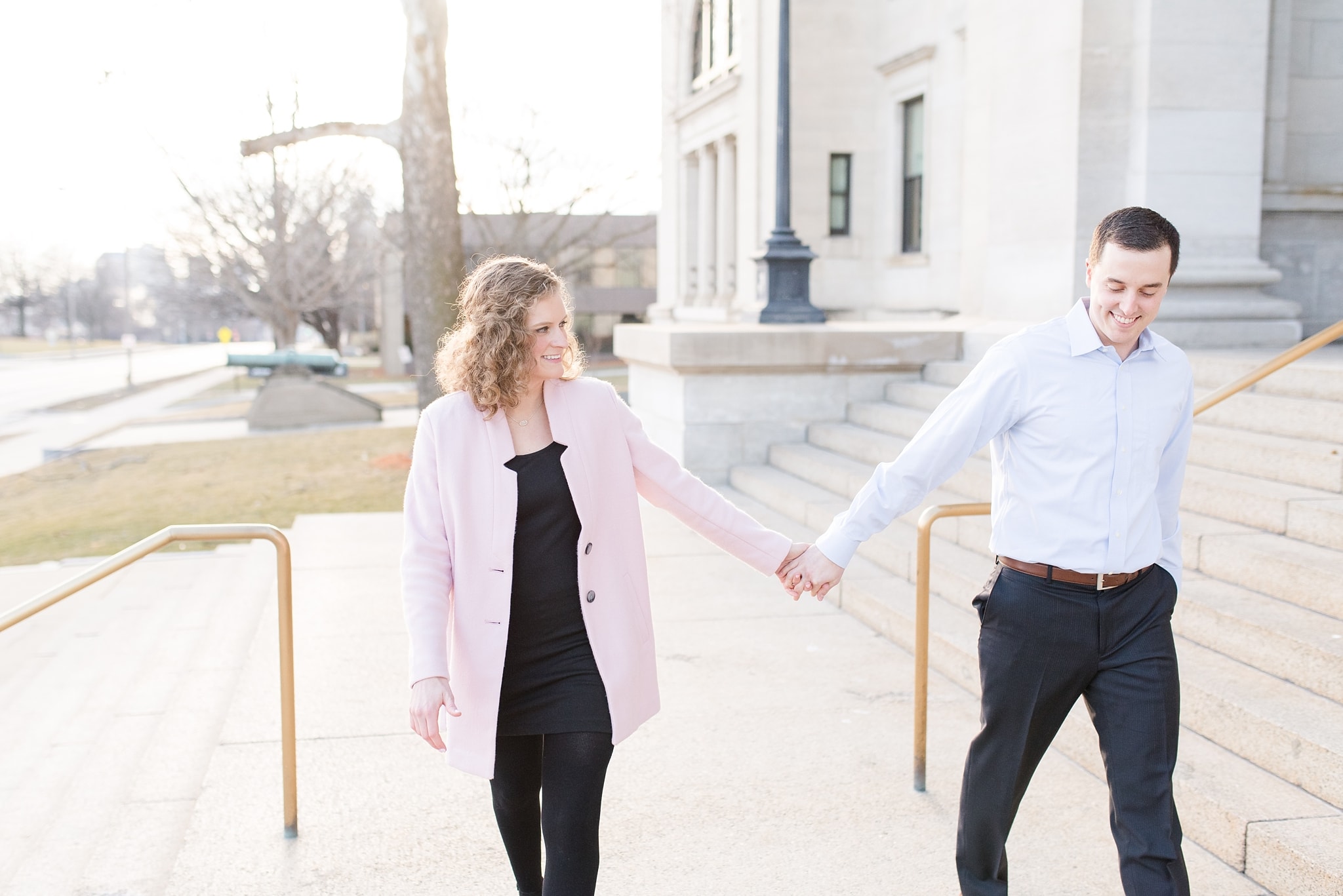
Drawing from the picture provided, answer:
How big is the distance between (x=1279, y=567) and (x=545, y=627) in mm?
3719

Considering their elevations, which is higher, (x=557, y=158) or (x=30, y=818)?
(x=557, y=158)

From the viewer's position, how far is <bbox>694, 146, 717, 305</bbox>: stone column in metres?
29.7

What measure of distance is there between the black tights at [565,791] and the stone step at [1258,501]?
4037 millimetres

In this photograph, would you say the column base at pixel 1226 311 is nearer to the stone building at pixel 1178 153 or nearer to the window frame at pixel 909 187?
the stone building at pixel 1178 153

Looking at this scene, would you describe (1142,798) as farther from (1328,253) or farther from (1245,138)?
(1328,253)

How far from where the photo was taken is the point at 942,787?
15.4ft

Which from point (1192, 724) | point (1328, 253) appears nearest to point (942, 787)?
point (1192, 724)

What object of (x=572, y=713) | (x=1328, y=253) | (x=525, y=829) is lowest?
(x=525, y=829)

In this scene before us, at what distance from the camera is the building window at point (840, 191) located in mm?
20938

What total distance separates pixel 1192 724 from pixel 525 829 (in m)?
2.76

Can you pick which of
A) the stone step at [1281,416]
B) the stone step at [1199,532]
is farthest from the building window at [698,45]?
the stone step at [1199,532]

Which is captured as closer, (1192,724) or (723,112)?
(1192,724)

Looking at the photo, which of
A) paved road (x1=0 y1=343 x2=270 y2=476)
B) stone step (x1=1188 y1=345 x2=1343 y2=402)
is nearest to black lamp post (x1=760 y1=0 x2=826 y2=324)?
stone step (x1=1188 y1=345 x2=1343 y2=402)

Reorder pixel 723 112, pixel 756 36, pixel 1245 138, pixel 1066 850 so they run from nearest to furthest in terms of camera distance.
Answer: pixel 1066 850 → pixel 1245 138 → pixel 756 36 → pixel 723 112
